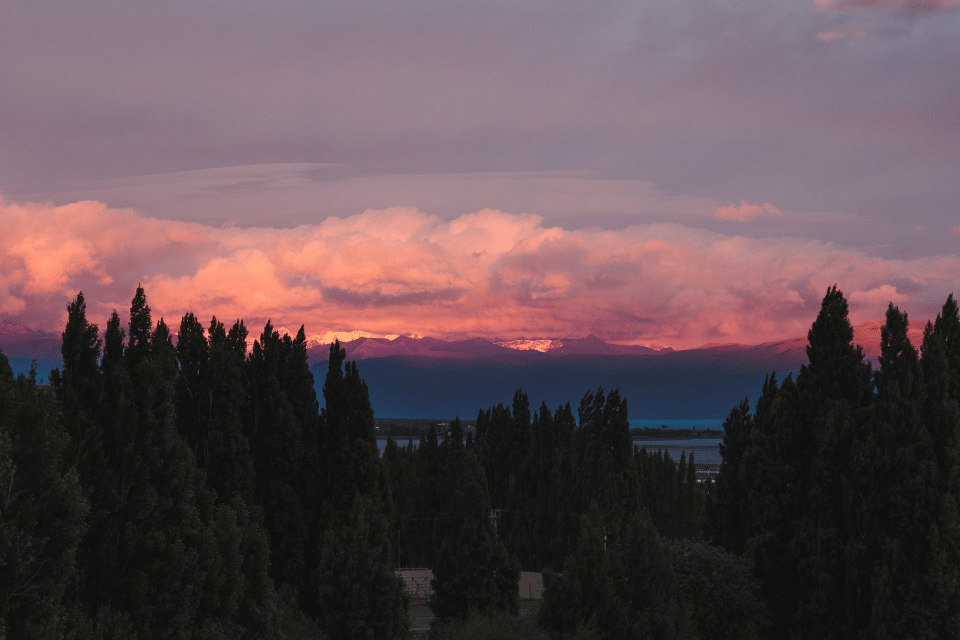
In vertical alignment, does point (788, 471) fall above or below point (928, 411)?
below

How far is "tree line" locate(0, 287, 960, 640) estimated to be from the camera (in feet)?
65.0

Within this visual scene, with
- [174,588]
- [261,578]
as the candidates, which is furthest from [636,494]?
[174,588]

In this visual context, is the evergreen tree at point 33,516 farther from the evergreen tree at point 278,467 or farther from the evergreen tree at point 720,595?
the evergreen tree at point 720,595

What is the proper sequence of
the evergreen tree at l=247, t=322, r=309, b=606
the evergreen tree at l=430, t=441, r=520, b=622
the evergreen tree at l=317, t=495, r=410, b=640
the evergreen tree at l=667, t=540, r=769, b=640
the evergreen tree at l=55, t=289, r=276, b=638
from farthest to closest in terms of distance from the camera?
the evergreen tree at l=430, t=441, r=520, b=622 → the evergreen tree at l=247, t=322, r=309, b=606 → the evergreen tree at l=667, t=540, r=769, b=640 → the evergreen tree at l=317, t=495, r=410, b=640 → the evergreen tree at l=55, t=289, r=276, b=638

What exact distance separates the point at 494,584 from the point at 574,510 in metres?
28.7

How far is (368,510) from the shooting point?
30.1 m

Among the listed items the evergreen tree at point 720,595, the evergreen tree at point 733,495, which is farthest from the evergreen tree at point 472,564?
the evergreen tree at point 733,495

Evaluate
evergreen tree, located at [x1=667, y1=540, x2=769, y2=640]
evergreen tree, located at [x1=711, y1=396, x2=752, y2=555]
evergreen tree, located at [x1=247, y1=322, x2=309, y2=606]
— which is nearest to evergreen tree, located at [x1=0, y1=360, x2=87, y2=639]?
evergreen tree, located at [x1=247, y1=322, x2=309, y2=606]

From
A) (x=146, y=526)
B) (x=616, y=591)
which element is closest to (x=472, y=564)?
(x=616, y=591)

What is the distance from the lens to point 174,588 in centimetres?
1970

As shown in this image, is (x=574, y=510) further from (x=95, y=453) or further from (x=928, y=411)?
(x=95, y=453)

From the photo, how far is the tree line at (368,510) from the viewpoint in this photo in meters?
19.8

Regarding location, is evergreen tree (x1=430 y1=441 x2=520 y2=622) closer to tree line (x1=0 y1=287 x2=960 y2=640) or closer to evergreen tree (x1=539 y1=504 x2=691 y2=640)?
tree line (x1=0 y1=287 x2=960 y2=640)

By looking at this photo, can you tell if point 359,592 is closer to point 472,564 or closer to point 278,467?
point 278,467
